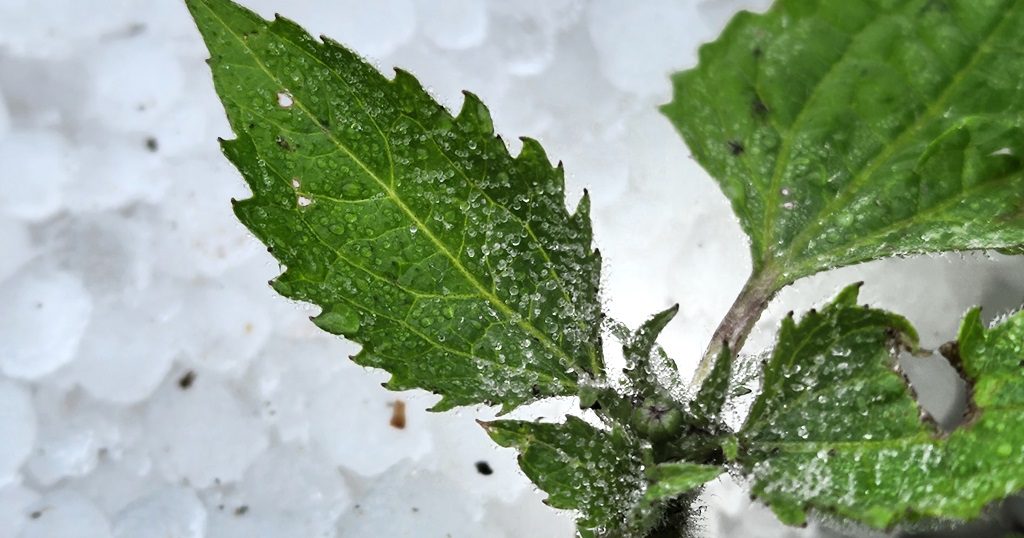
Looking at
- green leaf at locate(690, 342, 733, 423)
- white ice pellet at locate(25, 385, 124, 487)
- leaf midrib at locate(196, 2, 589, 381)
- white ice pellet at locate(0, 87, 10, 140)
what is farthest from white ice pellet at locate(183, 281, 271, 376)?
green leaf at locate(690, 342, 733, 423)

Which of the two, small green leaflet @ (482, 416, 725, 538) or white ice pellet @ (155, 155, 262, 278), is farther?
white ice pellet @ (155, 155, 262, 278)

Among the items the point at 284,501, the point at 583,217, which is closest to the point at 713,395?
the point at 583,217

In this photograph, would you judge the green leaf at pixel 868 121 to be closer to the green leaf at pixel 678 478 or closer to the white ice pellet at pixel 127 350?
the green leaf at pixel 678 478

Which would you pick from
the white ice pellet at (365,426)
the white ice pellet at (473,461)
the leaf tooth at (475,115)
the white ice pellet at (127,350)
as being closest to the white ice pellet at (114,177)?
the white ice pellet at (127,350)

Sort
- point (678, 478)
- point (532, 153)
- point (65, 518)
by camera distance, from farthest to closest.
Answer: point (65, 518) < point (532, 153) < point (678, 478)

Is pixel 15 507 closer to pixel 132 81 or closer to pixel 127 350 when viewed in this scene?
pixel 127 350

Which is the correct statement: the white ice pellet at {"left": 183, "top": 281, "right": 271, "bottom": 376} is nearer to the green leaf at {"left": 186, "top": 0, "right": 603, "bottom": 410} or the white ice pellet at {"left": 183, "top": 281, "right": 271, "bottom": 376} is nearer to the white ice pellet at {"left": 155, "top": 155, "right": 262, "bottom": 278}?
the white ice pellet at {"left": 155, "top": 155, "right": 262, "bottom": 278}
